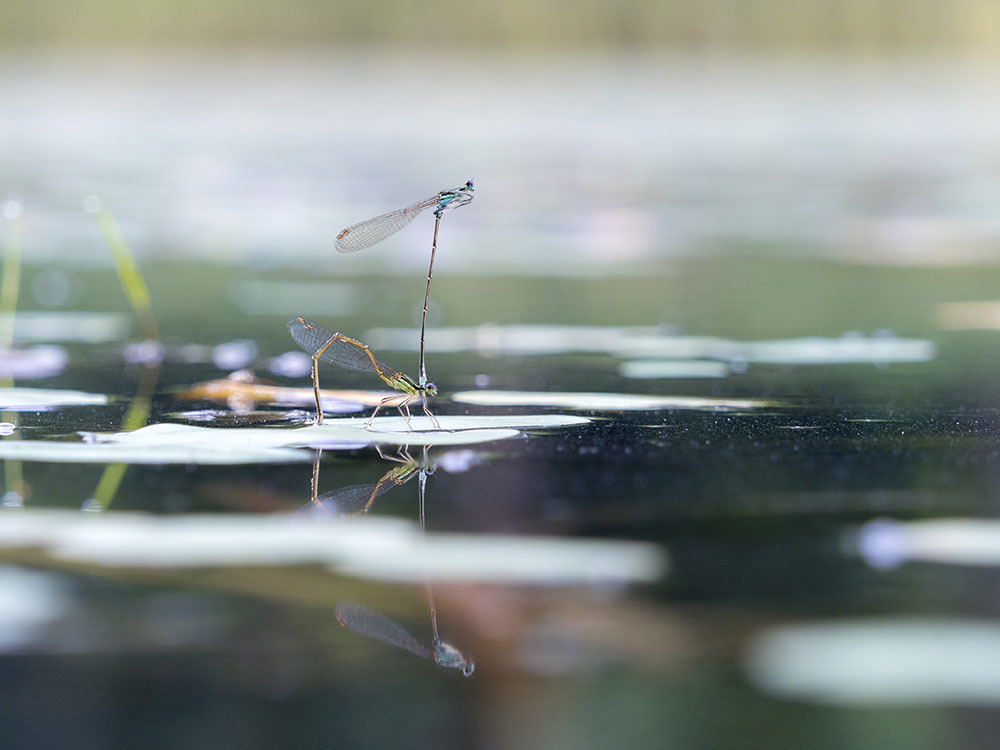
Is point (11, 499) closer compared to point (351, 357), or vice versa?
point (11, 499)

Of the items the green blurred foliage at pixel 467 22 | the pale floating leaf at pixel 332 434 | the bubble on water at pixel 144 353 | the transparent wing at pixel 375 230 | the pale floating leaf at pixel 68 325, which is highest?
the green blurred foliage at pixel 467 22

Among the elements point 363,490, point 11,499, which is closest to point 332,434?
point 363,490

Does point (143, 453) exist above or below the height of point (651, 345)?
below

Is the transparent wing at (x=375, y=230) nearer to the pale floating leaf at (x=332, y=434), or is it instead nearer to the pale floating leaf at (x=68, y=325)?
the pale floating leaf at (x=332, y=434)

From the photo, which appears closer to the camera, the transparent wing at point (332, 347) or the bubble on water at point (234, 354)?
the transparent wing at point (332, 347)

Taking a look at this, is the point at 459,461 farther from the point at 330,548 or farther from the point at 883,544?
the point at 883,544

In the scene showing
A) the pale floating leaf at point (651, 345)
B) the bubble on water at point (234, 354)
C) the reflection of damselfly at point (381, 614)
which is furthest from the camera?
the pale floating leaf at point (651, 345)

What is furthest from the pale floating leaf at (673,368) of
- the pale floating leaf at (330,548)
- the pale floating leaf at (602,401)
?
the pale floating leaf at (330,548)

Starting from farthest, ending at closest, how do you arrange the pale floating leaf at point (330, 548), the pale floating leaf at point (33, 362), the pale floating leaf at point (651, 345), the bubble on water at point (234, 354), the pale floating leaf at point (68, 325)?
the pale floating leaf at point (68, 325) → the pale floating leaf at point (651, 345) → the bubble on water at point (234, 354) → the pale floating leaf at point (33, 362) → the pale floating leaf at point (330, 548)
